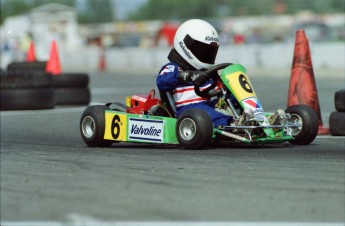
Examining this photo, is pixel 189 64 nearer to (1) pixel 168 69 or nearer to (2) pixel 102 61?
(1) pixel 168 69

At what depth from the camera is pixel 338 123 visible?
9.55 metres

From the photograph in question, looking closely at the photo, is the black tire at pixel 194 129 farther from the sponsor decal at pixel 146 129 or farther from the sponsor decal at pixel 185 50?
the sponsor decal at pixel 185 50

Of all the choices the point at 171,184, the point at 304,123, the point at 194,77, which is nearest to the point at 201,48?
the point at 194,77

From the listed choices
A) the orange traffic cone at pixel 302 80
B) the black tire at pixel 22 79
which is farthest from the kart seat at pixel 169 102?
the black tire at pixel 22 79

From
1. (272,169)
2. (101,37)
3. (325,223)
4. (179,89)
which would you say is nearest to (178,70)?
(179,89)

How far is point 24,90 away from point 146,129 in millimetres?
6237

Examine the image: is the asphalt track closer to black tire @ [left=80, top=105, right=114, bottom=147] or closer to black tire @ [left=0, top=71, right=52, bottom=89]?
black tire @ [left=80, top=105, right=114, bottom=147]

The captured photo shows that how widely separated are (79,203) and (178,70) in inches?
135

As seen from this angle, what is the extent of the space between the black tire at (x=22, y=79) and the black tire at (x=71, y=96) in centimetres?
109

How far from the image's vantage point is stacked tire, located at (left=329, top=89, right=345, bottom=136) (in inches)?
369

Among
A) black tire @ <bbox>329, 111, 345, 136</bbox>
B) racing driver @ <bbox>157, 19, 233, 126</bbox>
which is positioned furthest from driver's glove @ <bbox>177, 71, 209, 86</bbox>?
black tire @ <bbox>329, 111, 345, 136</bbox>

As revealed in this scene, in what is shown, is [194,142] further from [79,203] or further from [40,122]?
[40,122]

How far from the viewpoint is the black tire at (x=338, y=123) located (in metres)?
9.51

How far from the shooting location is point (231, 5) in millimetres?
43750
